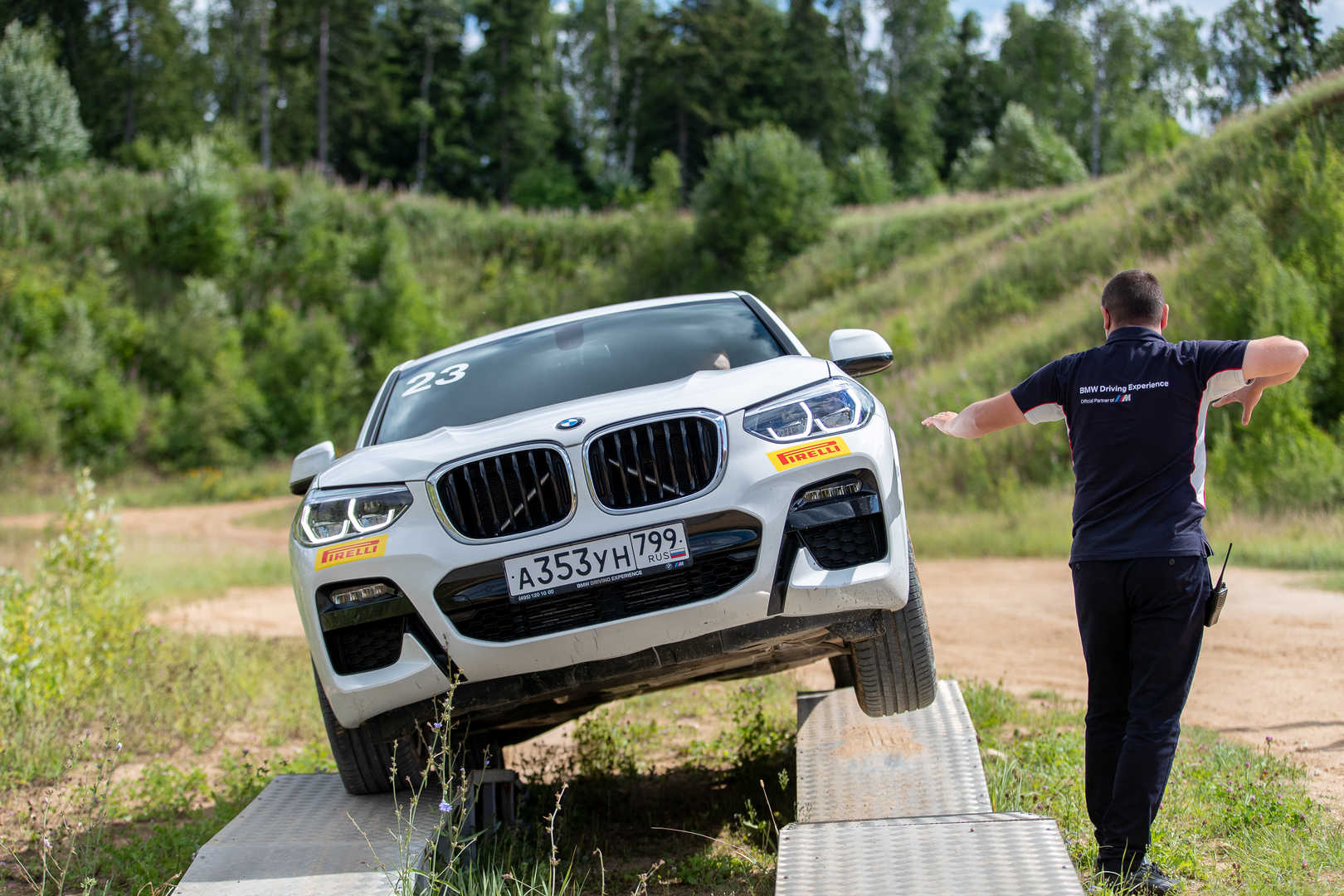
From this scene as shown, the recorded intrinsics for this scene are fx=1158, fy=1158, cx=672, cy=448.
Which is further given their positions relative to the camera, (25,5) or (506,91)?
(506,91)

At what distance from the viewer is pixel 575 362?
4801 mm

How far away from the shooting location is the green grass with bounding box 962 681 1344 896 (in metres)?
3.46

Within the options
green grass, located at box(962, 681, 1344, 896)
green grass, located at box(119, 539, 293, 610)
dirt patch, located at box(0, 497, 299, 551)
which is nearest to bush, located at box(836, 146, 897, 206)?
dirt patch, located at box(0, 497, 299, 551)

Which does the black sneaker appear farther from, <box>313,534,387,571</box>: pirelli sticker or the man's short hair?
<box>313,534,387,571</box>: pirelli sticker

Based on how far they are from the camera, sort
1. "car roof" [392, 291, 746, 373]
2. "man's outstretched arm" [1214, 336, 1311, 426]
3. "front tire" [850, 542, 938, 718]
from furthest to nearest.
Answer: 1. "car roof" [392, 291, 746, 373]
2. "front tire" [850, 542, 938, 718]
3. "man's outstretched arm" [1214, 336, 1311, 426]

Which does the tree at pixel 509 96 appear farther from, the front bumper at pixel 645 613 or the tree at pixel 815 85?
the front bumper at pixel 645 613

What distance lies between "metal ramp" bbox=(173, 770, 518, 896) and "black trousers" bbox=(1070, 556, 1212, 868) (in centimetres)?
203

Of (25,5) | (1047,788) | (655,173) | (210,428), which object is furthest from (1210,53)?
(25,5)

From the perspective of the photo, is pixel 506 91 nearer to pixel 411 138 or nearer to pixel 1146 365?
pixel 411 138

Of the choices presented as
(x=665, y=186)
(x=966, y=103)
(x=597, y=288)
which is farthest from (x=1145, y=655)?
(x=966, y=103)

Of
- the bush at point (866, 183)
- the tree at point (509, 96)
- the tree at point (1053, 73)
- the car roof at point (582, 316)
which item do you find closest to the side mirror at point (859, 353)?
the car roof at point (582, 316)

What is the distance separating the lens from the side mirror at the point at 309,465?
4.44 meters

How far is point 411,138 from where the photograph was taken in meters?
59.7

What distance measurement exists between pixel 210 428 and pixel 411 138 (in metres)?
34.8
